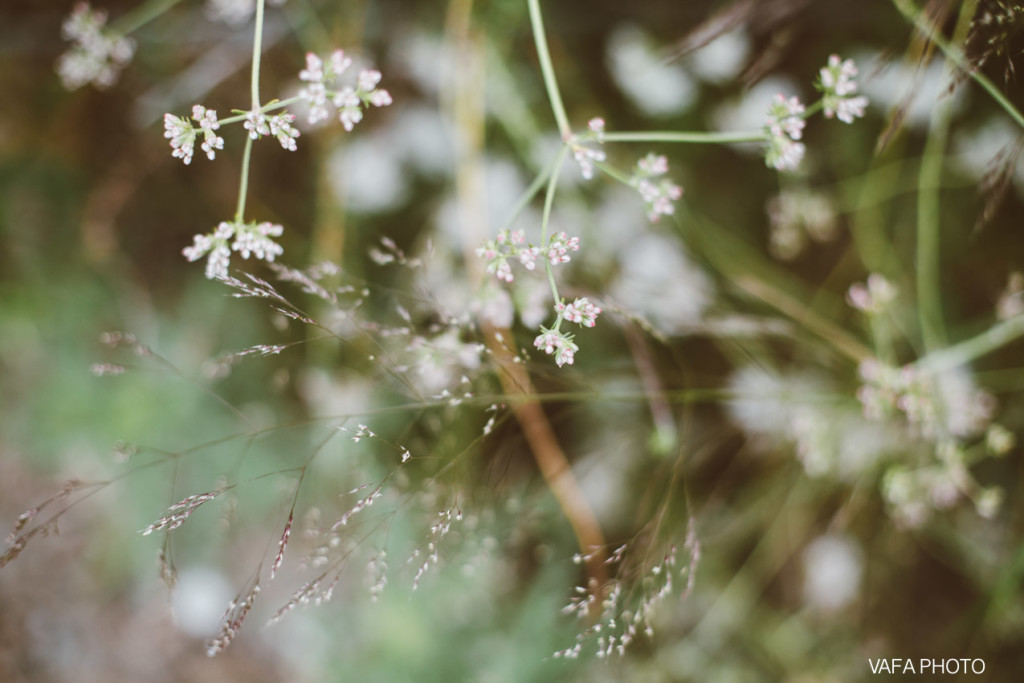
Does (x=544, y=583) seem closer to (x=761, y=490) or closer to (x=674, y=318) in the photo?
(x=761, y=490)

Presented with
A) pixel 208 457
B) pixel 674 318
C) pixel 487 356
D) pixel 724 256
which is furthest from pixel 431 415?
pixel 208 457

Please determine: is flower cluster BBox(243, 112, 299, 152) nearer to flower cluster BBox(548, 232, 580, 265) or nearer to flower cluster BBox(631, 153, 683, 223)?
flower cluster BBox(548, 232, 580, 265)

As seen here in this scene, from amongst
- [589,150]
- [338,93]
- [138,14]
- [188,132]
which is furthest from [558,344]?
[138,14]

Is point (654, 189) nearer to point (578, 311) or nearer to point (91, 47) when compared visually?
point (578, 311)

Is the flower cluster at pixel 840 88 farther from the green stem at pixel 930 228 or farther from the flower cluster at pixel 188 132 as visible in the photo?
the flower cluster at pixel 188 132

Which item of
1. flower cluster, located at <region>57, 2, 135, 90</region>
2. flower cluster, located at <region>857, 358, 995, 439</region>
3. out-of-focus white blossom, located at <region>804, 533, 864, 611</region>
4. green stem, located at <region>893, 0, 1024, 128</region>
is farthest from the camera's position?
out-of-focus white blossom, located at <region>804, 533, 864, 611</region>

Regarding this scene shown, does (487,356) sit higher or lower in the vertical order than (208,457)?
lower

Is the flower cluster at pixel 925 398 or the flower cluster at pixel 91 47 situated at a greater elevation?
the flower cluster at pixel 91 47

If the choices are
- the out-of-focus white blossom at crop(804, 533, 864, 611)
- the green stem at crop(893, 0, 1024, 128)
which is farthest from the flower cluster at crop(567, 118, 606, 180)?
the out-of-focus white blossom at crop(804, 533, 864, 611)

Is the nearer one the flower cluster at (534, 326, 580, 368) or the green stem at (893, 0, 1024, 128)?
the flower cluster at (534, 326, 580, 368)

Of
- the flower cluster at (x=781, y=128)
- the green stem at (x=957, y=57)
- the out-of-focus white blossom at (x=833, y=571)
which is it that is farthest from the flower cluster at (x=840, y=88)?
the out-of-focus white blossom at (x=833, y=571)

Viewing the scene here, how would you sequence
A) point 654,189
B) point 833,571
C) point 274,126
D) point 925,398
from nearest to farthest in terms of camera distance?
point 274,126 < point 654,189 < point 925,398 < point 833,571
